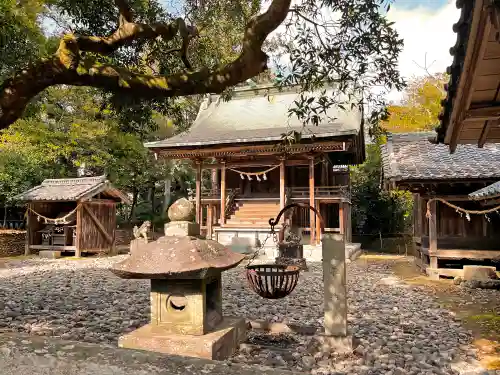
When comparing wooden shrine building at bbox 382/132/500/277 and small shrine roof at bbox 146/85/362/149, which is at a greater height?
small shrine roof at bbox 146/85/362/149

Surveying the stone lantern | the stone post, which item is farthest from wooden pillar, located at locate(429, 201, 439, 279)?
the stone lantern

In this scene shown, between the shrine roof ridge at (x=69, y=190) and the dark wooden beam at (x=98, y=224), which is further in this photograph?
the dark wooden beam at (x=98, y=224)

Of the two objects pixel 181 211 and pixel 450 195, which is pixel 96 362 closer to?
pixel 181 211

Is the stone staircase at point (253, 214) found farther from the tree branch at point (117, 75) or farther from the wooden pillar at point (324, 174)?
the tree branch at point (117, 75)

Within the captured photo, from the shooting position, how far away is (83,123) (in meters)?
19.0

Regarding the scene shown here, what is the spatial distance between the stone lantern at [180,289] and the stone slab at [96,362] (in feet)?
7.12

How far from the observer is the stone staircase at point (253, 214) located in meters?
16.3

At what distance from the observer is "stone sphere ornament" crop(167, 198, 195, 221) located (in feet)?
13.7

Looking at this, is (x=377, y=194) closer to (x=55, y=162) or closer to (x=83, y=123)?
(x=83, y=123)

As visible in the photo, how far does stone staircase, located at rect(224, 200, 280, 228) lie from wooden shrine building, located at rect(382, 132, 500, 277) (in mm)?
5946

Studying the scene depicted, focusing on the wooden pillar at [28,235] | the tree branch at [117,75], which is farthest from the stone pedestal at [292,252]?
the wooden pillar at [28,235]

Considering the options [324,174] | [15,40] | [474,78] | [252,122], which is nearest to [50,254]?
[252,122]

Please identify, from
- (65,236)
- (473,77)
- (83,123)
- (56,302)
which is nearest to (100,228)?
(65,236)

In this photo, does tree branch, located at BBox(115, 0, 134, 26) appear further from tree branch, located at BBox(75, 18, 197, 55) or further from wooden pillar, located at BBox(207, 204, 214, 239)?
wooden pillar, located at BBox(207, 204, 214, 239)
